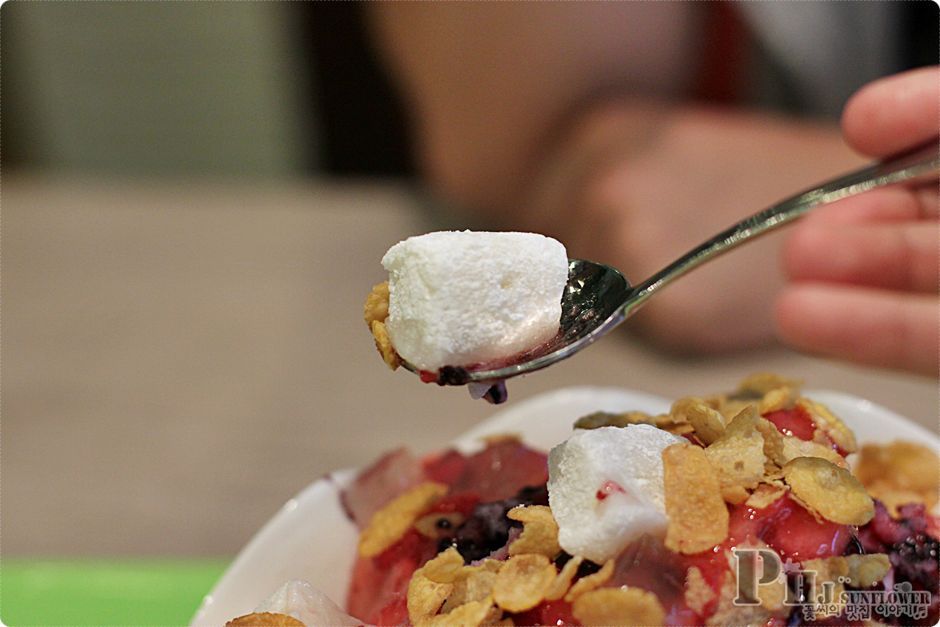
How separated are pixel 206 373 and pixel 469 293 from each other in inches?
42.2

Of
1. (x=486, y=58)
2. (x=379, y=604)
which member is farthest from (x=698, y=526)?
(x=486, y=58)

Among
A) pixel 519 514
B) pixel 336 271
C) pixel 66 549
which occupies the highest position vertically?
pixel 519 514

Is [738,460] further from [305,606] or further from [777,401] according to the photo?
[305,606]

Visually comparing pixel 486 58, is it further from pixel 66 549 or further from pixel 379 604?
pixel 379 604

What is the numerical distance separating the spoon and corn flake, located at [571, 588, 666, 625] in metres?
0.13

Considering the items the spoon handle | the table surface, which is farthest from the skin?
the spoon handle

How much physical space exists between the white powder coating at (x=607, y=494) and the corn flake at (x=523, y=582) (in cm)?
2

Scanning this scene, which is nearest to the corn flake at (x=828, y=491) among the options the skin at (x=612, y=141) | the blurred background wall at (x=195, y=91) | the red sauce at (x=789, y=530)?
the red sauce at (x=789, y=530)

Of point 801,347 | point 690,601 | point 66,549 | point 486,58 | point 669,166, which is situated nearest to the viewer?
point 690,601

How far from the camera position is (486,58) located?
180cm

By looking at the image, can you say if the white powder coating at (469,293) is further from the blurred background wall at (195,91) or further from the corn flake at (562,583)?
the blurred background wall at (195,91)

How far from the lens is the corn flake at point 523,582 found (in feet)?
1.64

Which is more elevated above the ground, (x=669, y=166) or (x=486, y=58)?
(x=486, y=58)

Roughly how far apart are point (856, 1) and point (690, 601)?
152 centimetres
